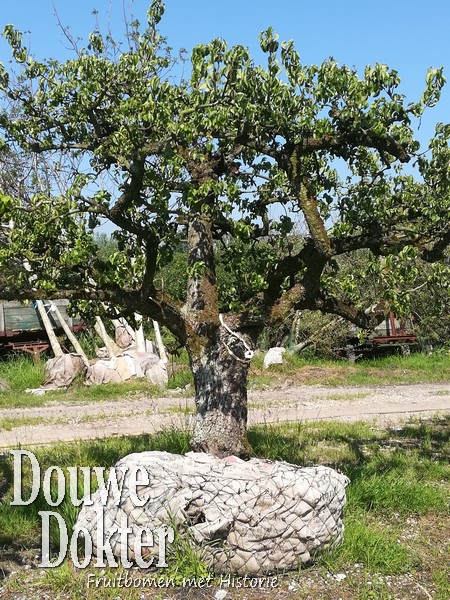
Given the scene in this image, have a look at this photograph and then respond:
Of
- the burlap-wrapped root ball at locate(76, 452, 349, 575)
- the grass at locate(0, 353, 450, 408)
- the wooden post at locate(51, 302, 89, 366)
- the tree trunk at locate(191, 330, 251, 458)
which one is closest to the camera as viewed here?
the burlap-wrapped root ball at locate(76, 452, 349, 575)

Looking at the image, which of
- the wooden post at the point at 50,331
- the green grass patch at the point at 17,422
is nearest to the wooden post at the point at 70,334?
the wooden post at the point at 50,331

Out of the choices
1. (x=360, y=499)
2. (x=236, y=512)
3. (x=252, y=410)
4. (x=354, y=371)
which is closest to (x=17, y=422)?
(x=252, y=410)

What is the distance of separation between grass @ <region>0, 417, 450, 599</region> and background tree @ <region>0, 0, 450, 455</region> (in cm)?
136

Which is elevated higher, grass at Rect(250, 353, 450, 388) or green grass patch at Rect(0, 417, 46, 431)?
grass at Rect(250, 353, 450, 388)

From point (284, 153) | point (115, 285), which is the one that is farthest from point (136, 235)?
point (284, 153)

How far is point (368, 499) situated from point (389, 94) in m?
3.31

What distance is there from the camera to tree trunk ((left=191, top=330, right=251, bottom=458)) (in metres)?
6.51

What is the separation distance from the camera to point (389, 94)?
5.85 m

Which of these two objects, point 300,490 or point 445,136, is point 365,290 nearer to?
point 445,136

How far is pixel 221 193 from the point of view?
223 inches

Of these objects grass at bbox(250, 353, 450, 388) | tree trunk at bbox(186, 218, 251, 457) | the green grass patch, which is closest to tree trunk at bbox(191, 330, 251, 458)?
tree trunk at bbox(186, 218, 251, 457)

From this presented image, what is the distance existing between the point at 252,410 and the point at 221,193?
7.67 meters

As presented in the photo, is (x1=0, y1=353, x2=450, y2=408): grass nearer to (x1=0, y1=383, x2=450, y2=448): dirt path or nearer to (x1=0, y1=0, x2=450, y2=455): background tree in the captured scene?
(x1=0, y1=383, x2=450, y2=448): dirt path

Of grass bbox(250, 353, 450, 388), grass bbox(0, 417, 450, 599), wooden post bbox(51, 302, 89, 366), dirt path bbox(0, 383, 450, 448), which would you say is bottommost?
grass bbox(0, 417, 450, 599)
